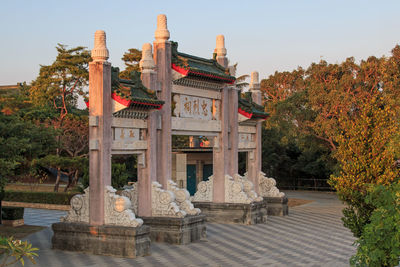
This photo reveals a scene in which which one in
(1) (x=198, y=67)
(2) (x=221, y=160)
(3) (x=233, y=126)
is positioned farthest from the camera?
(3) (x=233, y=126)

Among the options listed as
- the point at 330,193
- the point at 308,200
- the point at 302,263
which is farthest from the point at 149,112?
the point at 330,193

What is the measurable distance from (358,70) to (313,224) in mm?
15551

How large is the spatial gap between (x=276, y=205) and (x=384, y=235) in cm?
1443

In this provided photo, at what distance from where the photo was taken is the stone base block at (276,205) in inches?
946

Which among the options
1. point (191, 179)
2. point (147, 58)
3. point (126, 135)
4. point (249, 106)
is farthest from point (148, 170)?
point (191, 179)

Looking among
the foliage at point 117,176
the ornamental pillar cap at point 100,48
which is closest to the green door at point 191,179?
the foliage at point 117,176

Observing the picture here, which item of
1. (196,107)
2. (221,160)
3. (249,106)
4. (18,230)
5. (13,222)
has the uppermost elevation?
(249,106)

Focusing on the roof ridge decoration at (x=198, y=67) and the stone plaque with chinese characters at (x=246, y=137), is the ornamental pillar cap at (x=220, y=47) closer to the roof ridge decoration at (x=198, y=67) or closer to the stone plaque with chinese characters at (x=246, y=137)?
the roof ridge decoration at (x=198, y=67)

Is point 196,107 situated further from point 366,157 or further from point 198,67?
point 366,157

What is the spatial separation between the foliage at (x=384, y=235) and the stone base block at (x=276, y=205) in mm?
13880

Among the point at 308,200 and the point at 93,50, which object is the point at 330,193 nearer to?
the point at 308,200

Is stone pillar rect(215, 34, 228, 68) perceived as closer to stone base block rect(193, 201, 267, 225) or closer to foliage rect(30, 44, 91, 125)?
stone base block rect(193, 201, 267, 225)

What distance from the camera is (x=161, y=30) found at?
1817 cm

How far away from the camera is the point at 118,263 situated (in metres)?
13.8
